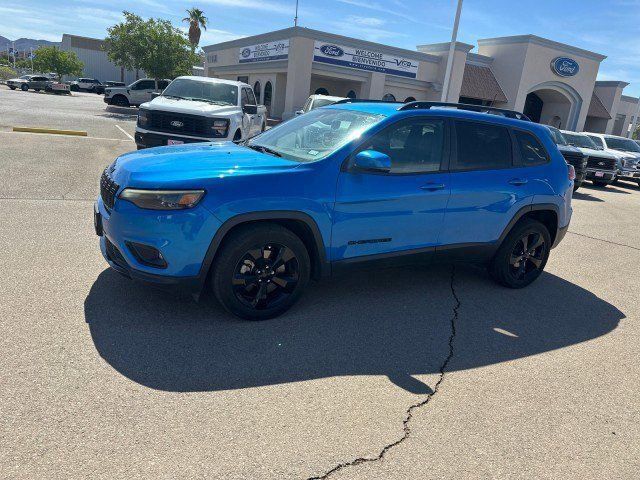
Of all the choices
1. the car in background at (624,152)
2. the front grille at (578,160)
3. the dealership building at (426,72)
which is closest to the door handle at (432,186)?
the front grille at (578,160)

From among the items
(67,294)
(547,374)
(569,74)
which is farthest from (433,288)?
(569,74)

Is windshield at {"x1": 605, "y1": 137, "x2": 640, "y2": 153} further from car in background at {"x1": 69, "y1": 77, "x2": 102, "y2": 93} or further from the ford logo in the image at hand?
car in background at {"x1": 69, "y1": 77, "x2": 102, "y2": 93}

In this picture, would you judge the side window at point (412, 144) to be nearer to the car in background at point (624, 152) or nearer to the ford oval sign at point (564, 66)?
the car in background at point (624, 152)

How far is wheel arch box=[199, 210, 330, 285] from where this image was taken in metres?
3.66

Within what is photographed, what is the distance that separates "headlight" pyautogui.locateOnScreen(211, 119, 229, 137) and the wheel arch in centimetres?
607

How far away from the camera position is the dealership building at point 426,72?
2827 centimetres

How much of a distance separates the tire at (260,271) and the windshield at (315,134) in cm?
73

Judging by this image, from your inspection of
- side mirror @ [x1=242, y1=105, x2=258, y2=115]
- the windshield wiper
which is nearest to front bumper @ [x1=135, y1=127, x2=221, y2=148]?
side mirror @ [x1=242, y1=105, x2=258, y2=115]

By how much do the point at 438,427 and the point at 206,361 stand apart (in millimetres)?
1560

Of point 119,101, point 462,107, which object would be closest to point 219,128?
point 462,107

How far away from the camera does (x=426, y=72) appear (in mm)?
31844

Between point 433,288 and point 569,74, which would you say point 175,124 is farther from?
point 569,74

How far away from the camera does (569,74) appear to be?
115ft

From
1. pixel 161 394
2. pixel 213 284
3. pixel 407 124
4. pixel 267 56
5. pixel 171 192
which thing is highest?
pixel 267 56
